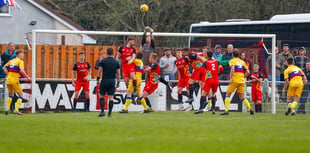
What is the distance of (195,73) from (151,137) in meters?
8.65

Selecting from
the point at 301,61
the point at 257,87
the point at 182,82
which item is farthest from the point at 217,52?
the point at 301,61

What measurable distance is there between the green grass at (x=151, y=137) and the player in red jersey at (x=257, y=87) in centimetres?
596

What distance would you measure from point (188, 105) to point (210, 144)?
10261mm

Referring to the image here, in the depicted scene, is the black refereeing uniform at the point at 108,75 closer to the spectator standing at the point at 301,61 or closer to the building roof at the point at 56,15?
the spectator standing at the point at 301,61

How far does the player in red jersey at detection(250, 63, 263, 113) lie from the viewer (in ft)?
62.8

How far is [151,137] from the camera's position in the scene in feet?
33.4

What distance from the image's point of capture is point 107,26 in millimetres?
38594

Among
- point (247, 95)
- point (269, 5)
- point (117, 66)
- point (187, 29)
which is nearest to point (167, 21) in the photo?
point (187, 29)

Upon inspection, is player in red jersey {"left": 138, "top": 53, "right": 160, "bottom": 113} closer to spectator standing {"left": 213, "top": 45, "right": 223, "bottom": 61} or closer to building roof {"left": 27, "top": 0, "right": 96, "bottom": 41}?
spectator standing {"left": 213, "top": 45, "right": 223, "bottom": 61}

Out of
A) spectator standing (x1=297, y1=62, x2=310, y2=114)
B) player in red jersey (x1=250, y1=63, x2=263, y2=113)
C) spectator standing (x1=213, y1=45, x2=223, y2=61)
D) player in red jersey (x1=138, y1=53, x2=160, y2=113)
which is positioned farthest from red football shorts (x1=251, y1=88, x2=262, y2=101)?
player in red jersey (x1=138, y1=53, x2=160, y2=113)

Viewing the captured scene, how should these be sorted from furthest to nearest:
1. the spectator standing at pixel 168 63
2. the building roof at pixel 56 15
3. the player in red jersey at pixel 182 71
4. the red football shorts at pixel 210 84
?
the building roof at pixel 56 15 < the spectator standing at pixel 168 63 < the player in red jersey at pixel 182 71 < the red football shorts at pixel 210 84

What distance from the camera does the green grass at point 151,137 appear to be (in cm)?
883

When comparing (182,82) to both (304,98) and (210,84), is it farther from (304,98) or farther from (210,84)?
(304,98)

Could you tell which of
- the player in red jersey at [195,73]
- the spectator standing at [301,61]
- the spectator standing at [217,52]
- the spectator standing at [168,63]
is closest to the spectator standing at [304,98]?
the spectator standing at [301,61]
